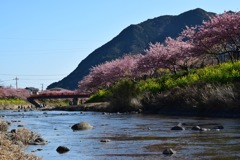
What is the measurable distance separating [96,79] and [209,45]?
49.9 m

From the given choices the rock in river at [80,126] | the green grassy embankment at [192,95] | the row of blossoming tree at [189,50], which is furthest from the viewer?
the row of blossoming tree at [189,50]

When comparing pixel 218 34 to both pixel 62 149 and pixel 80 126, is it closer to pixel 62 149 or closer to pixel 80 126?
pixel 80 126

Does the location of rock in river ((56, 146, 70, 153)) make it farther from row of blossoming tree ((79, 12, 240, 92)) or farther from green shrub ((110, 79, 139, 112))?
green shrub ((110, 79, 139, 112))

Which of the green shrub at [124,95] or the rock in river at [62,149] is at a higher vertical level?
the green shrub at [124,95]

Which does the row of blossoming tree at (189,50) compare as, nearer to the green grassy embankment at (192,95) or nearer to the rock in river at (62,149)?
the green grassy embankment at (192,95)

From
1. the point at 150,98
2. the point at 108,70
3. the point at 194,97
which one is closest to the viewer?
the point at 194,97

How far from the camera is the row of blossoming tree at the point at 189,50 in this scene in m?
43.8

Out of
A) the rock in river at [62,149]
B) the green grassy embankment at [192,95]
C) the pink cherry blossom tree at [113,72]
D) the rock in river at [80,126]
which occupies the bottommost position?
the rock in river at [62,149]

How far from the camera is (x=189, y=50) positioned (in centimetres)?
4972

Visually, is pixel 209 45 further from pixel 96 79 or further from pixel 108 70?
pixel 96 79

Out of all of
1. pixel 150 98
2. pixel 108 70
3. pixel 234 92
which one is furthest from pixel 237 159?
pixel 108 70

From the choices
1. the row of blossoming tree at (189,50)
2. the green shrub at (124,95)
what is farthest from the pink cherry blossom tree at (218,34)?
the green shrub at (124,95)

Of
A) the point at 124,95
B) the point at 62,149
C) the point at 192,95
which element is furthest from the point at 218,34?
the point at 62,149

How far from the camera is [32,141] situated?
15562 mm
